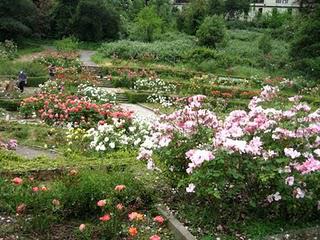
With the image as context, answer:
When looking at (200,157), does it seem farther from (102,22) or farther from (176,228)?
(102,22)

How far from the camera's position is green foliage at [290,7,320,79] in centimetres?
3341

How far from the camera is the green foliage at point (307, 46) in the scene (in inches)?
1315

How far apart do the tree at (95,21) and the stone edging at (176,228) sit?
42.4m

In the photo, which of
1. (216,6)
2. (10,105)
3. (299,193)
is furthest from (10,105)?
(216,6)

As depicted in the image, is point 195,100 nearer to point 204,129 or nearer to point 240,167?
point 204,129

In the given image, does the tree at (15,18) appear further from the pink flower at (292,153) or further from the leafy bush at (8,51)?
the pink flower at (292,153)

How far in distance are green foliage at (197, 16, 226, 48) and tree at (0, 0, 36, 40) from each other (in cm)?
1547

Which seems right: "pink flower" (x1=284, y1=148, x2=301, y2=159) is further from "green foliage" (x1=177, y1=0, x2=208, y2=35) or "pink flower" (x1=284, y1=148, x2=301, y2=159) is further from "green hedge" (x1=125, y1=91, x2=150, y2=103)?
"green foliage" (x1=177, y1=0, x2=208, y2=35)

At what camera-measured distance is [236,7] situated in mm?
63219

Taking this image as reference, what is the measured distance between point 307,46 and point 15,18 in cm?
Answer: 2545

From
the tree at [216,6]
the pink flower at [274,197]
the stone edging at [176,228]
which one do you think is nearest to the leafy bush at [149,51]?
the tree at [216,6]

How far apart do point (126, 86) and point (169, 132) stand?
70.7 ft

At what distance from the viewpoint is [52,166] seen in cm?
884

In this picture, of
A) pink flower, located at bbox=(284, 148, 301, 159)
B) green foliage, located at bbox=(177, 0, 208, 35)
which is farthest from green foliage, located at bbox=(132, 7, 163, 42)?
pink flower, located at bbox=(284, 148, 301, 159)
